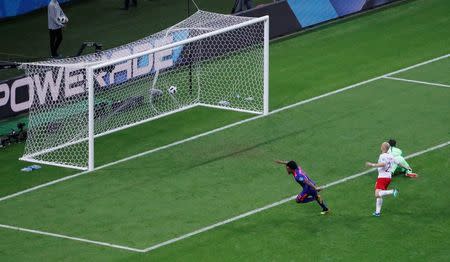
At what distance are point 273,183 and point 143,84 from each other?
6728 millimetres

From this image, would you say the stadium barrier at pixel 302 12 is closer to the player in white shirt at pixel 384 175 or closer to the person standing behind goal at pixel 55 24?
the person standing behind goal at pixel 55 24

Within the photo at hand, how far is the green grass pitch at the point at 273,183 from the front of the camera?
2531cm

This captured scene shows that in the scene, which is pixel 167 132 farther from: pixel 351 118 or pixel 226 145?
pixel 351 118

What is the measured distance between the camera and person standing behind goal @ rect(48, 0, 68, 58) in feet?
123

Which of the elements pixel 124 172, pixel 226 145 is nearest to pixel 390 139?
pixel 226 145

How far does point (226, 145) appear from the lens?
104 ft

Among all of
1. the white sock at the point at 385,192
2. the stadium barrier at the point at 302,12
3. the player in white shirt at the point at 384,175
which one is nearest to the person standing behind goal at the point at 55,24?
the stadium barrier at the point at 302,12

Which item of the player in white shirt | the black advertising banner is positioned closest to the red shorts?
the player in white shirt

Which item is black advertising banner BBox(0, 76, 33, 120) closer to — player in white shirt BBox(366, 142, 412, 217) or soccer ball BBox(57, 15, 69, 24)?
soccer ball BBox(57, 15, 69, 24)

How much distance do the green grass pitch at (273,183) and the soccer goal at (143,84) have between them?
0.53m

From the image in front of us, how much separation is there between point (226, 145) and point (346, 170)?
3600 millimetres

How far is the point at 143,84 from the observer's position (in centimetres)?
3406

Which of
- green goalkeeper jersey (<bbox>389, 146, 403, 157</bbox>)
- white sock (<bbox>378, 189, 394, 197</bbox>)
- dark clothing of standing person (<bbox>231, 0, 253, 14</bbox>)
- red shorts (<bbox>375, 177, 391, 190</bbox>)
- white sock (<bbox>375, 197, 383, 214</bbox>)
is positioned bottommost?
white sock (<bbox>375, 197, 383, 214</bbox>)

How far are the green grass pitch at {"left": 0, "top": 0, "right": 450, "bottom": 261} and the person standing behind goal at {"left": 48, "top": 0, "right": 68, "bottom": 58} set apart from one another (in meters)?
5.72
